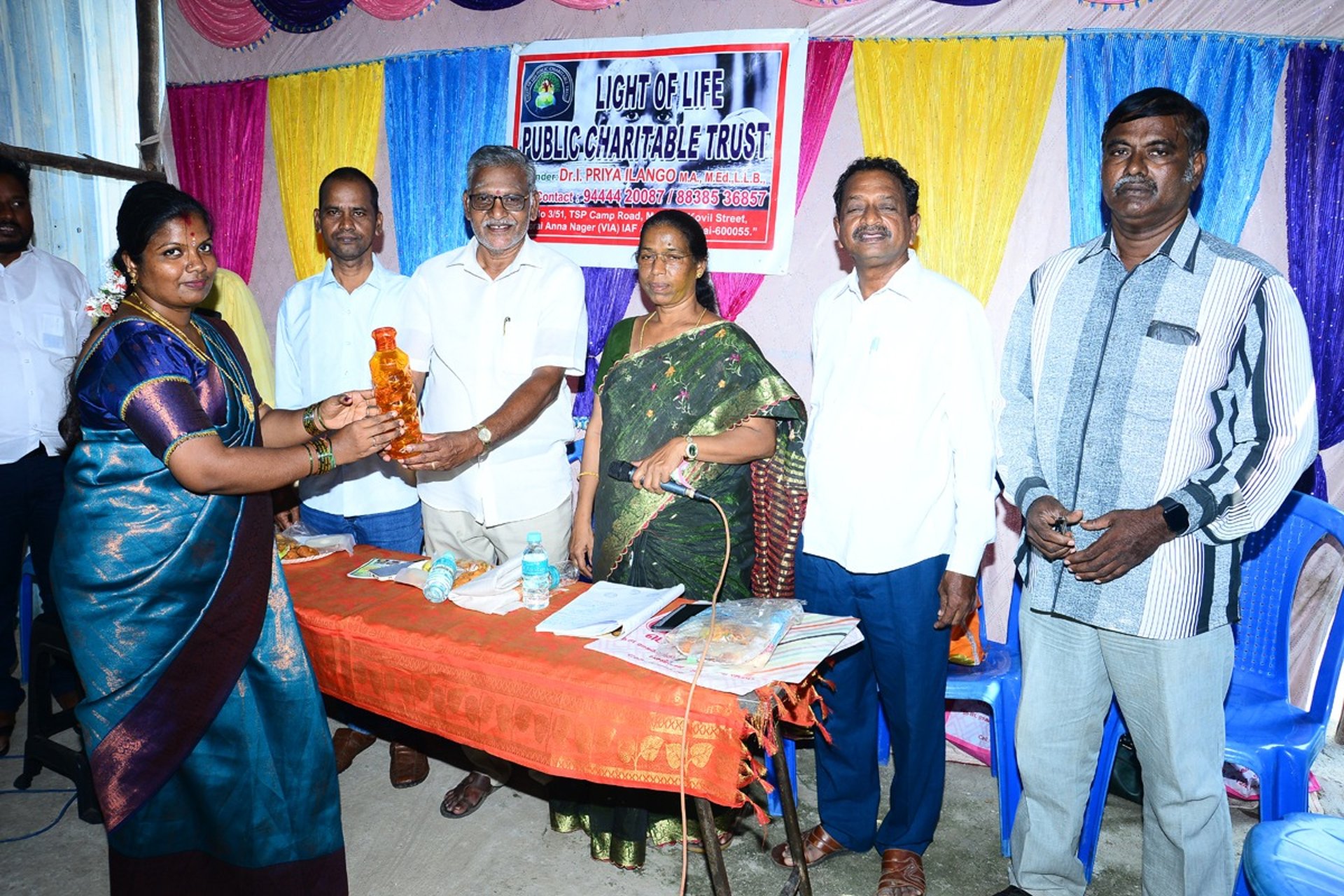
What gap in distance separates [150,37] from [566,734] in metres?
4.99

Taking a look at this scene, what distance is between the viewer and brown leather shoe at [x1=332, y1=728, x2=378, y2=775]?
11.1 feet

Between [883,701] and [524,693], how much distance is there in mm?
1247

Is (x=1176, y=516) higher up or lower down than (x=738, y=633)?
higher up

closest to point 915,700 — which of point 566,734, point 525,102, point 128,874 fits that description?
point 566,734

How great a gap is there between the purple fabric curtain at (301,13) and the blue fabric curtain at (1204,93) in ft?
11.4

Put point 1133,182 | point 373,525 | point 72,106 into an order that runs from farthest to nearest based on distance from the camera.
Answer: point 72,106 → point 373,525 → point 1133,182

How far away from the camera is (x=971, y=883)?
9.06 feet

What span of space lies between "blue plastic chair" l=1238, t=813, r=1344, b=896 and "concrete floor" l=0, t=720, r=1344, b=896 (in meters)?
1.14

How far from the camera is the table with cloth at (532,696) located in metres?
1.87

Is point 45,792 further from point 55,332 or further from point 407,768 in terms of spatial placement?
point 55,332

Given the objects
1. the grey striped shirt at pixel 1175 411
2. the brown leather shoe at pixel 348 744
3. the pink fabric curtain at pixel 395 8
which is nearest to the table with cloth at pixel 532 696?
the grey striped shirt at pixel 1175 411

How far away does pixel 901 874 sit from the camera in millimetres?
2654

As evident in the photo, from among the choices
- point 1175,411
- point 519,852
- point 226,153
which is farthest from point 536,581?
point 226,153

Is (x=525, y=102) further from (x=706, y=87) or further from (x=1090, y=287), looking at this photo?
(x=1090, y=287)
